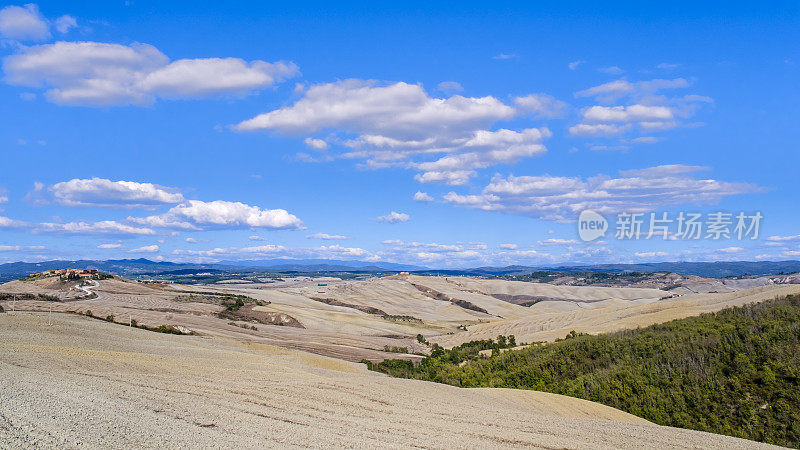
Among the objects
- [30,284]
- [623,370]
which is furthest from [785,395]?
[30,284]

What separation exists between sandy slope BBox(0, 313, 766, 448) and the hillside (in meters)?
2.15

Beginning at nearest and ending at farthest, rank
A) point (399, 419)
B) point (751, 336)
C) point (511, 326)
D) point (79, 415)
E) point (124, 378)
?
point (79, 415) → point (399, 419) → point (124, 378) → point (751, 336) → point (511, 326)

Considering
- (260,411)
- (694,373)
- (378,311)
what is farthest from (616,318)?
(378,311)

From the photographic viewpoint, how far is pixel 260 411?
43.4 feet

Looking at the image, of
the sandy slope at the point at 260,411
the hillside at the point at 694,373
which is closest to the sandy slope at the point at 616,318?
the hillside at the point at 694,373

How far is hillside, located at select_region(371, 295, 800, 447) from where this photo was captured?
1655 cm

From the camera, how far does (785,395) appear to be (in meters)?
16.5

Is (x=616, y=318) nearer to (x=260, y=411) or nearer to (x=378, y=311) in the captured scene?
(x=260, y=411)

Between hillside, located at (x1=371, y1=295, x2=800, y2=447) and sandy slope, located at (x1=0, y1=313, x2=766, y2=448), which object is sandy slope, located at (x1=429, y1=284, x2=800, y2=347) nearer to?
hillside, located at (x1=371, y1=295, x2=800, y2=447)

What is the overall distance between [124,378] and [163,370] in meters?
3.09

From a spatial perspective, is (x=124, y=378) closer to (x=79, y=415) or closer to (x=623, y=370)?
(x=79, y=415)

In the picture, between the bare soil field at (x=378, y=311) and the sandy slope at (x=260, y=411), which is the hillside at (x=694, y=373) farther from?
the bare soil field at (x=378, y=311)

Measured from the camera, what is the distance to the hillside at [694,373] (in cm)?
1655

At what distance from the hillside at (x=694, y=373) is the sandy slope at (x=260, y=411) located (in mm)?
2149
